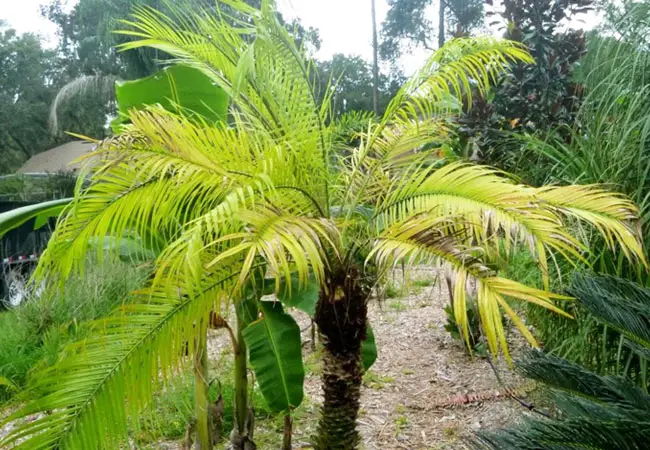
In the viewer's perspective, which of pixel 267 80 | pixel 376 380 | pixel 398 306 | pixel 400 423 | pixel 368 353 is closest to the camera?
pixel 267 80

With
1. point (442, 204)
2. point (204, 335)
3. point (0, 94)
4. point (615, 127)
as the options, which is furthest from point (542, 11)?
point (0, 94)

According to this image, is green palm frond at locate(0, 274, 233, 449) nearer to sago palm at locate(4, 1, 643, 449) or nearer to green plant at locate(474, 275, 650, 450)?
sago palm at locate(4, 1, 643, 449)

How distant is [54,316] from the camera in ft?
15.6

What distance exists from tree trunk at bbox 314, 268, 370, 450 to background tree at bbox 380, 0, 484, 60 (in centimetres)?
1106

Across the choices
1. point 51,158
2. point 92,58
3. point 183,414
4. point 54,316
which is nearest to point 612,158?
point 183,414

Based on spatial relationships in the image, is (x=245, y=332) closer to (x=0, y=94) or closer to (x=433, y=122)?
(x=433, y=122)

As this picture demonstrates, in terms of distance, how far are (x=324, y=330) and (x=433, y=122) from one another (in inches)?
51.1

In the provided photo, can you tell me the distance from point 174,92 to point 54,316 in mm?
3246

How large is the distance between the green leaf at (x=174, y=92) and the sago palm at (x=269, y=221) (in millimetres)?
307

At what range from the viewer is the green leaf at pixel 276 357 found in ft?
7.15

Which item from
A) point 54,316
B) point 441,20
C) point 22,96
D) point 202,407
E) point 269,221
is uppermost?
point 22,96

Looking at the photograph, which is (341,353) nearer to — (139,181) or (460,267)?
(460,267)

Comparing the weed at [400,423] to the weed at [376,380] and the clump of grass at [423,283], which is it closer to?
the weed at [376,380]

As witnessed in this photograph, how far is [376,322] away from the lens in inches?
215
